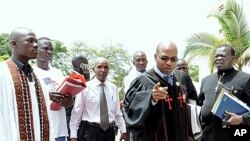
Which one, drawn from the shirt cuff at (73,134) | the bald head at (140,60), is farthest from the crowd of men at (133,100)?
the bald head at (140,60)

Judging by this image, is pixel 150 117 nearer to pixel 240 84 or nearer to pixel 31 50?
pixel 31 50

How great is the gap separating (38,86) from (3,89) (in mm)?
456

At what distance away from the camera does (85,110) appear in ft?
20.6

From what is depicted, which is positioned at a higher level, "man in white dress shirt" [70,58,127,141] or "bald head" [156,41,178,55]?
"bald head" [156,41,178,55]

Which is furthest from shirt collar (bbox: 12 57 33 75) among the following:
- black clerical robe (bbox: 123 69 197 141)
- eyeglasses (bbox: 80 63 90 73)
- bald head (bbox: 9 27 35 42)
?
eyeglasses (bbox: 80 63 90 73)

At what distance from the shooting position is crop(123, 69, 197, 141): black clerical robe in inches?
157

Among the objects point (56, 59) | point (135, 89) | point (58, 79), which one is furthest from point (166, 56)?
point (56, 59)

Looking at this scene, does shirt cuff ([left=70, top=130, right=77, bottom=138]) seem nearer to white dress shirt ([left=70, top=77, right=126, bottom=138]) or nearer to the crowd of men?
white dress shirt ([left=70, top=77, right=126, bottom=138])

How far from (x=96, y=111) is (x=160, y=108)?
7.62 feet

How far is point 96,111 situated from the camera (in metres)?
6.21

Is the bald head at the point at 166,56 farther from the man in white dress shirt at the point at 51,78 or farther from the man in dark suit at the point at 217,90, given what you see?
Answer: the man in dark suit at the point at 217,90

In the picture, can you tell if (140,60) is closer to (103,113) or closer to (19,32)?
(103,113)

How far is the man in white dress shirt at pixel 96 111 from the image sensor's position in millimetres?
6109

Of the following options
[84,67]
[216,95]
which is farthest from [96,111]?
[216,95]
